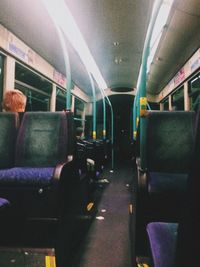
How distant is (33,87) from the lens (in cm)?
438

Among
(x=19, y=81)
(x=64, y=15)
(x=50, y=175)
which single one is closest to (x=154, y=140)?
(x=50, y=175)

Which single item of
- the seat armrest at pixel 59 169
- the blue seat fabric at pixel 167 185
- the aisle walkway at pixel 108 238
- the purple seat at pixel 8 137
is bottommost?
the aisle walkway at pixel 108 238

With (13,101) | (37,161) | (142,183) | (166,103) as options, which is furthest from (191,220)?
(166,103)

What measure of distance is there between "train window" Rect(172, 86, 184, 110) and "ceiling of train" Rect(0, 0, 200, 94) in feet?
2.13

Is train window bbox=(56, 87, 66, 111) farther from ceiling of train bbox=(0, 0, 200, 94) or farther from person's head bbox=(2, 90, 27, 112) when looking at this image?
person's head bbox=(2, 90, 27, 112)

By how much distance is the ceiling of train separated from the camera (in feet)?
9.86

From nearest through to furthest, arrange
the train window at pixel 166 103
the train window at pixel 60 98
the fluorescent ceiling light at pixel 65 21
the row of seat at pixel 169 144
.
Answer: the row of seat at pixel 169 144 → the fluorescent ceiling light at pixel 65 21 → the train window at pixel 60 98 → the train window at pixel 166 103

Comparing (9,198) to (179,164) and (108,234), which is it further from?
(179,164)

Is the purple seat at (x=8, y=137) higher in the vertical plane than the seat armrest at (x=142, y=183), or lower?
higher

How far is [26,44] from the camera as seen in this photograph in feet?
12.7

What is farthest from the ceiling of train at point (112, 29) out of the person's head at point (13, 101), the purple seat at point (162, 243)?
the purple seat at point (162, 243)

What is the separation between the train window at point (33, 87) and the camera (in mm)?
3822

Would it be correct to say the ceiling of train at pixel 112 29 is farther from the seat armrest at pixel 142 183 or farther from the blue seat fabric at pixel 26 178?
the seat armrest at pixel 142 183

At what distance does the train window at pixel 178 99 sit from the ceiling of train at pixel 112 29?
2.13 ft
